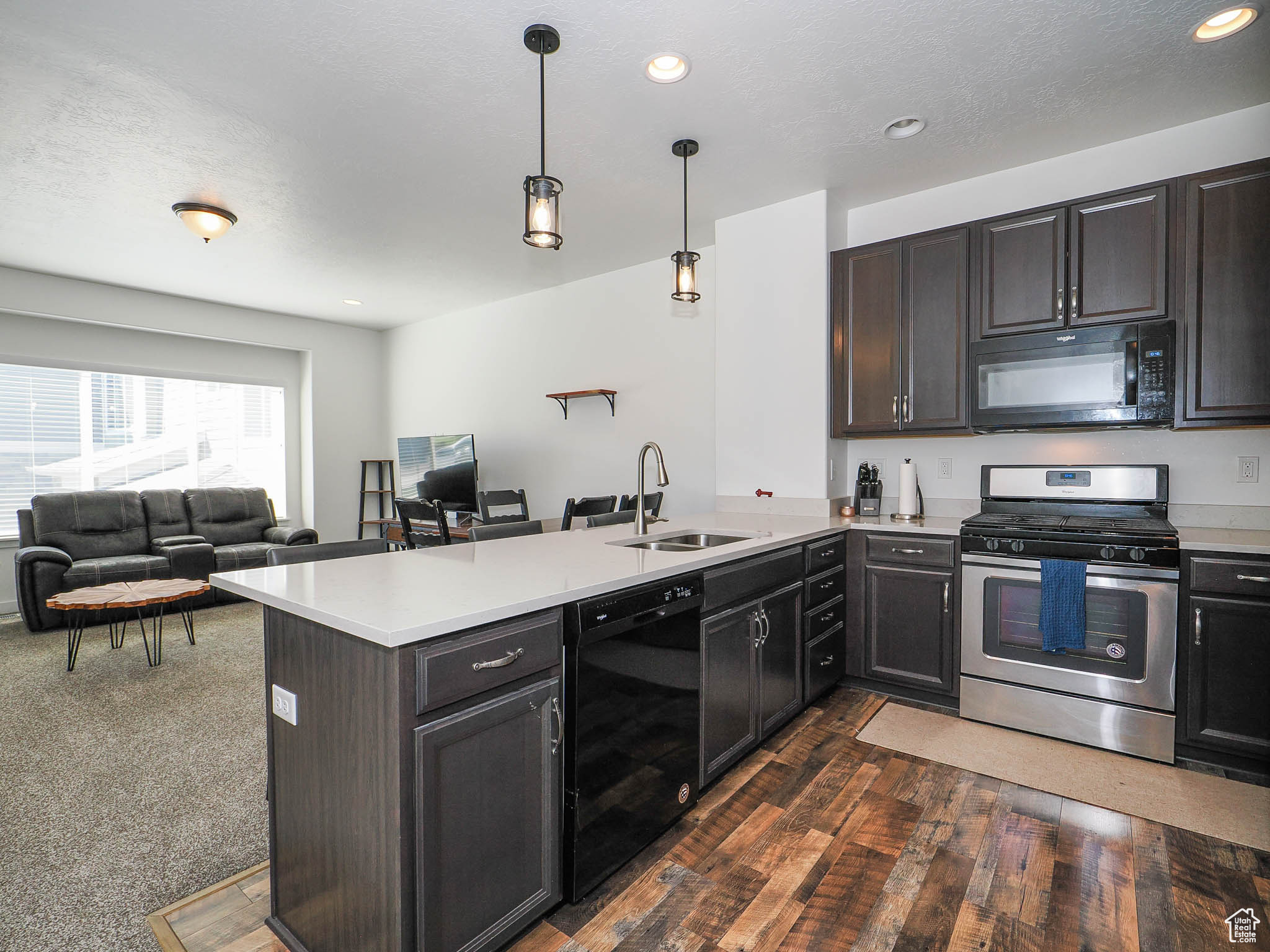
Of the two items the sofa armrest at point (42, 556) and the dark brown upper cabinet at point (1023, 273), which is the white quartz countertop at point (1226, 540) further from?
the sofa armrest at point (42, 556)

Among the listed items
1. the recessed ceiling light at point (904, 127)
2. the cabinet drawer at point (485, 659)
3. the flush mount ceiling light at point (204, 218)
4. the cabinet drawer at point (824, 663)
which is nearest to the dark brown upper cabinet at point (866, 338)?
the recessed ceiling light at point (904, 127)

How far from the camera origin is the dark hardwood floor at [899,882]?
159 centimetres

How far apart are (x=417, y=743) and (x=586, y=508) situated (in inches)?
115

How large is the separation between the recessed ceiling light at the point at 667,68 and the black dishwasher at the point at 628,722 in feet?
6.48

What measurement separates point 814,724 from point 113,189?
475 centimetres

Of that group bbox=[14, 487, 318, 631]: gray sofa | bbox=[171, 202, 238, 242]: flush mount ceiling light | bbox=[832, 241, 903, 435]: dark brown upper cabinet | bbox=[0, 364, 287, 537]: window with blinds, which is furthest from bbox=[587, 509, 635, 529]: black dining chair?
bbox=[0, 364, 287, 537]: window with blinds

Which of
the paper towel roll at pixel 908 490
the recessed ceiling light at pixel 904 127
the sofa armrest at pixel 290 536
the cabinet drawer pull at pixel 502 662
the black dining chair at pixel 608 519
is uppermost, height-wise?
the recessed ceiling light at pixel 904 127

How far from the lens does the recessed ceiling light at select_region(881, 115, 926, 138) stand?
2.78 m

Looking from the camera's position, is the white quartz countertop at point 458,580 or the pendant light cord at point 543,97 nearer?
the white quartz countertop at point 458,580

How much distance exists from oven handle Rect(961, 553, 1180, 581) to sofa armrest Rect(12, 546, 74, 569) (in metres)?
6.07

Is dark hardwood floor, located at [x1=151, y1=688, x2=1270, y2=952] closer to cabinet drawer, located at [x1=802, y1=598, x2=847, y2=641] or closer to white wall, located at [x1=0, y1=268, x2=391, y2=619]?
cabinet drawer, located at [x1=802, y1=598, x2=847, y2=641]

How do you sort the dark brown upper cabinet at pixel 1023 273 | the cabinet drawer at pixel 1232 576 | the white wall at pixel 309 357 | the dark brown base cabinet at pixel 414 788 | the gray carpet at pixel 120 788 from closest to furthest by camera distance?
the dark brown base cabinet at pixel 414 788 < the gray carpet at pixel 120 788 < the cabinet drawer at pixel 1232 576 < the dark brown upper cabinet at pixel 1023 273 < the white wall at pixel 309 357

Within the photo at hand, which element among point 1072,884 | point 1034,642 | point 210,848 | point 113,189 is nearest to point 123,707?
point 210,848

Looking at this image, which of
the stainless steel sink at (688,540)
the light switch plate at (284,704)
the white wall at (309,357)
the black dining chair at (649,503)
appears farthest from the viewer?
the white wall at (309,357)
